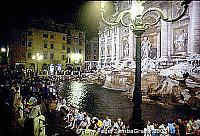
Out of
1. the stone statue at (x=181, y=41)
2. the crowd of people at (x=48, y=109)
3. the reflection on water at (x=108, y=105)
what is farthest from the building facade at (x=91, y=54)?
the stone statue at (x=181, y=41)

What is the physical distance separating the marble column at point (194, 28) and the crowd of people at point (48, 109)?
2.93ft

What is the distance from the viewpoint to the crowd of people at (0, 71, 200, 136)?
258cm

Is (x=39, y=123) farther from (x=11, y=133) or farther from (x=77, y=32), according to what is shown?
(x=77, y=32)

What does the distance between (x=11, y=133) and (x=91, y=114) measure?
1182mm

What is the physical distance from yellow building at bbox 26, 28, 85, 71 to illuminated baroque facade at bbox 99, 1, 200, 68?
1.11 feet

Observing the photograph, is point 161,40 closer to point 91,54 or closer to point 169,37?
point 169,37

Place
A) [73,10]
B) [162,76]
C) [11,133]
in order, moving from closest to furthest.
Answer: [162,76]
[11,133]
[73,10]

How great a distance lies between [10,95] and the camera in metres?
3.10

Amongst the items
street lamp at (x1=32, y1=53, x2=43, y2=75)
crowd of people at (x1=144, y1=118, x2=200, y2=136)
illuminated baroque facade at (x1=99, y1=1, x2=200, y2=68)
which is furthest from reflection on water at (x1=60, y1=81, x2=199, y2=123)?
street lamp at (x1=32, y1=53, x2=43, y2=75)

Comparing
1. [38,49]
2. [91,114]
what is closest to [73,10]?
[38,49]

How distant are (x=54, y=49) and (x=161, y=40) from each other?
1.49 meters

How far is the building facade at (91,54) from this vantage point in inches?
118

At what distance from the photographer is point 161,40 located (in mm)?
2717

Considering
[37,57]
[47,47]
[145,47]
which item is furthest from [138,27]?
[37,57]
